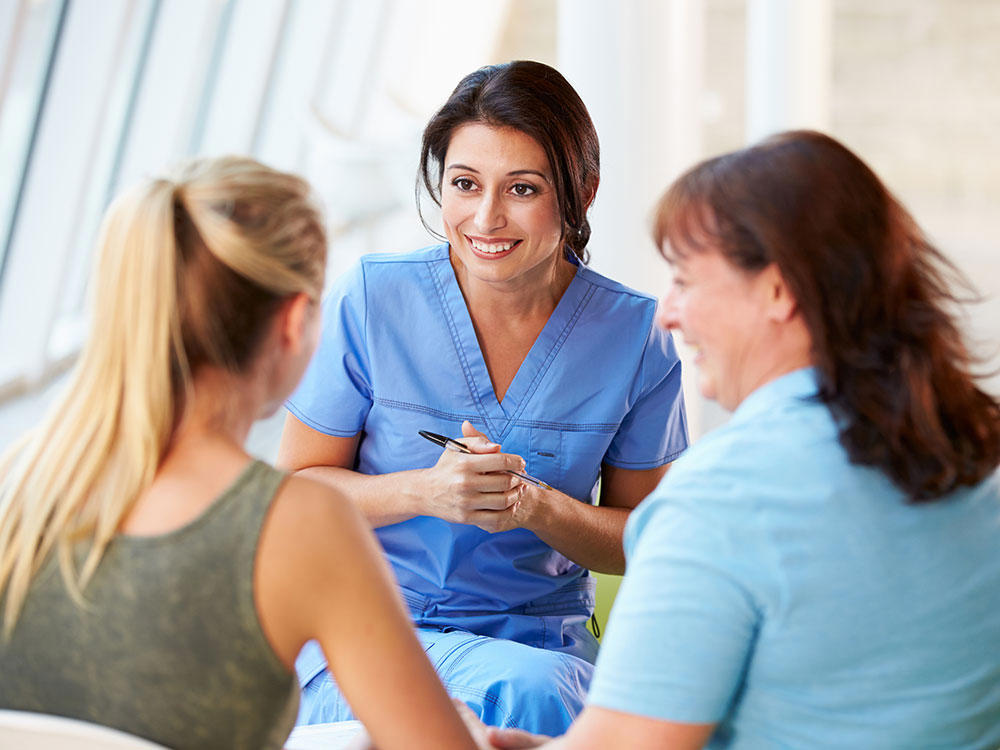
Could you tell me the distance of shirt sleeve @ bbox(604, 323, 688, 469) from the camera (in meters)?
1.81

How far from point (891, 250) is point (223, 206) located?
0.61 metres

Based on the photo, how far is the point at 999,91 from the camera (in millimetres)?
10734

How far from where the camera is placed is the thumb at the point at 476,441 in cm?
160

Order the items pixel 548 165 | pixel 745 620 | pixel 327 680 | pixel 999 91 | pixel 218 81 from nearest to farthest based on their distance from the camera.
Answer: pixel 745 620, pixel 327 680, pixel 548 165, pixel 218 81, pixel 999 91

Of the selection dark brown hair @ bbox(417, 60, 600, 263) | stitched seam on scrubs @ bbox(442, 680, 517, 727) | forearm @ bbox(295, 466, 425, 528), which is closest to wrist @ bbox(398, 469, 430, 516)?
forearm @ bbox(295, 466, 425, 528)

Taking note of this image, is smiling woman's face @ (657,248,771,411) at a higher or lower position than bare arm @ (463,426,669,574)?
higher

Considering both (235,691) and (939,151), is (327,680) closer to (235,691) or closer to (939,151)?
(235,691)

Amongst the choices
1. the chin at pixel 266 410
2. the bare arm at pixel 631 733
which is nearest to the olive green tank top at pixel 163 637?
the chin at pixel 266 410

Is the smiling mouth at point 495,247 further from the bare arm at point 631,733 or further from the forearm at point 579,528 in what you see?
the bare arm at point 631,733

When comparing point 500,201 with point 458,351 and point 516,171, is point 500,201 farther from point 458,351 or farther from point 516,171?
point 458,351

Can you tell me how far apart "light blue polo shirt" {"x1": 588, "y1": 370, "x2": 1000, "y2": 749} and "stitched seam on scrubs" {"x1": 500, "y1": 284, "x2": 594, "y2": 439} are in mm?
742

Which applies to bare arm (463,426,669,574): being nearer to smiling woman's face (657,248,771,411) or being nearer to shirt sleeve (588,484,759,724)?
smiling woman's face (657,248,771,411)

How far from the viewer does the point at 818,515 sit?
96 centimetres

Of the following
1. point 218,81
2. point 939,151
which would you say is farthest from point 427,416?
point 939,151
